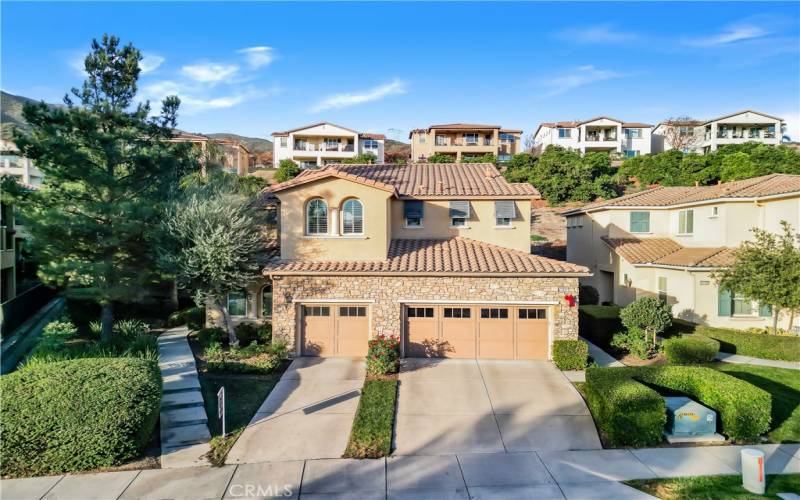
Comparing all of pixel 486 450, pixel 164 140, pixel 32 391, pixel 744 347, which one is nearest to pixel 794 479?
pixel 486 450

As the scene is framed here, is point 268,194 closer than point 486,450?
No

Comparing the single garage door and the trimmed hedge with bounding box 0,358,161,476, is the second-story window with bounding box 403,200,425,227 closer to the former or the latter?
the single garage door

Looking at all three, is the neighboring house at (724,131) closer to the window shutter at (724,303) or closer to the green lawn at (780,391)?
the window shutter at (724,303)

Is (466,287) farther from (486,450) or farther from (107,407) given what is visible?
(107,407)

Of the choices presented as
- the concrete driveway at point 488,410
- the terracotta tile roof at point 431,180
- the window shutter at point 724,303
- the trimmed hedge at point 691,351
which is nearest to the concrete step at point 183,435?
the concrete driveway at point 488,410

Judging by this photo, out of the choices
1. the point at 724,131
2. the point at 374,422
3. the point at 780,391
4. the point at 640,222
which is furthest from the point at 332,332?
the point at 724,131

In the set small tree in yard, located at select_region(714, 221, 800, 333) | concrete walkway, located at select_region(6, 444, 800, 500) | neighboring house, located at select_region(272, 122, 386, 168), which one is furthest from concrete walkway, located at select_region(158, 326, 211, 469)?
neighboring house, located at select_region(272, 122, 386, 168)
